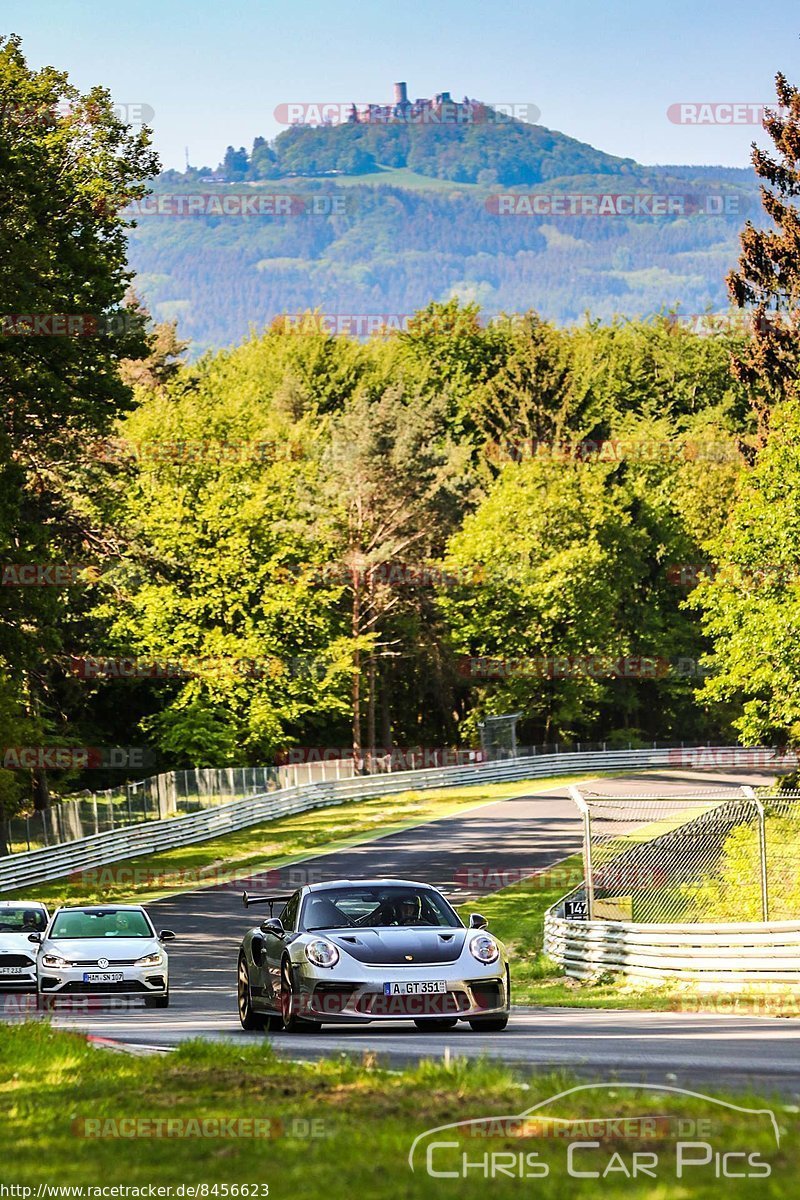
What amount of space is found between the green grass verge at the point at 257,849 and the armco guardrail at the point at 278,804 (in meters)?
0.32

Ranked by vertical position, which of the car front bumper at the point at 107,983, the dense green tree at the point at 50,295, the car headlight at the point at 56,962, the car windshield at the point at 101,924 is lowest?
the car front bumper at the point at 107,983

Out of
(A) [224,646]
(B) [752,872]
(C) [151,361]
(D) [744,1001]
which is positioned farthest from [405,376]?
(D) [744,1001]

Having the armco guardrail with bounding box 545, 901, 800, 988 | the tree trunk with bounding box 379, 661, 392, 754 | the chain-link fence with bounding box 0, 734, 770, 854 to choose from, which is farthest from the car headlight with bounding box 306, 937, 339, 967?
the tree trunk with bounding box 379, 661, 392, 754

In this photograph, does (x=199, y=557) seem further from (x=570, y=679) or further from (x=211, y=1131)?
(x=211, y=1131)

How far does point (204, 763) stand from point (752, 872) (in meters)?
38.0

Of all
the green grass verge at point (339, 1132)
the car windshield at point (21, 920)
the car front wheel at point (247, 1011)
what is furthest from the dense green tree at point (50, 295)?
the green grass verge at point (339, 1132)

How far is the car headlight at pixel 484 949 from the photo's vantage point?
46.2 ft

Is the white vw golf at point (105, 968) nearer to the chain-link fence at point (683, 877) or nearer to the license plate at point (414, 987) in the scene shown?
the chain-link fence at point (683, 877)

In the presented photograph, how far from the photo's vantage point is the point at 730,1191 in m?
5.62

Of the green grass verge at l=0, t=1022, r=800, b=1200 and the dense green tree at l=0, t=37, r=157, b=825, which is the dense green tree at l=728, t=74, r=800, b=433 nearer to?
the dense green tree at l=0, t=37, r=157, b=825

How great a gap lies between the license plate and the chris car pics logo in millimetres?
6280

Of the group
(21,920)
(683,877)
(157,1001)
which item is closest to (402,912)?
(157,1001)

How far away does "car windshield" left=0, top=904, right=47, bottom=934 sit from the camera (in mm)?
27078

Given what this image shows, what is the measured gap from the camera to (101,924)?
2227 cm
